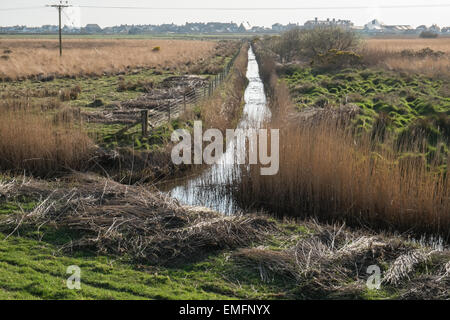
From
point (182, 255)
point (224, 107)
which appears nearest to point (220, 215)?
point (182, 255)

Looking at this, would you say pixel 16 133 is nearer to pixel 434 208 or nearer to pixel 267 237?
pixel 267 237

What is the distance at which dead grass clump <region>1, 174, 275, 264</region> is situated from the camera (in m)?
6.13

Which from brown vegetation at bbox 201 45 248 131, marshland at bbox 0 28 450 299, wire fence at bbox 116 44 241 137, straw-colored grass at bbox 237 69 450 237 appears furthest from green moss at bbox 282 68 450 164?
wire fence at bbox 116 44 241 137

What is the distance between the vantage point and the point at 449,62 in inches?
1136

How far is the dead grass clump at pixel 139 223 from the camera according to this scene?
20.1ft

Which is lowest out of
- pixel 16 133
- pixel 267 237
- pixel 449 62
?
pixel 267 237

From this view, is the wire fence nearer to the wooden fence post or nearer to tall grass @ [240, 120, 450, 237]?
the wooden fence post

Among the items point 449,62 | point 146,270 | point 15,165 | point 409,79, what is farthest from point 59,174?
point 449,62

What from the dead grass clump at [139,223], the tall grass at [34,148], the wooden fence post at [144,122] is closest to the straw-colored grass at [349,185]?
the dead grass clump at [139,223]

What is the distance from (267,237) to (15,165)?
617 centimetres

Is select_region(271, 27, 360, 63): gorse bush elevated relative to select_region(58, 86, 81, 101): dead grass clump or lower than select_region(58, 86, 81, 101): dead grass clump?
elevated

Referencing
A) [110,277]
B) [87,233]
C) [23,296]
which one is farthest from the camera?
[87,233]

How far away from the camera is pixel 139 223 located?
22.1 feet

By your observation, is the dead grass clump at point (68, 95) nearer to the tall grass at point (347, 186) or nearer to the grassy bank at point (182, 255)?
the grassy bank at point (182, 255)
